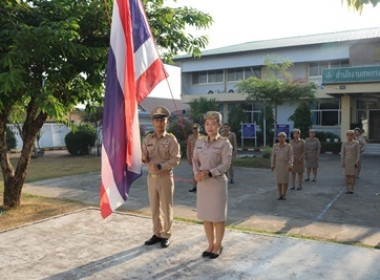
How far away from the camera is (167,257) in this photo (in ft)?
16.1

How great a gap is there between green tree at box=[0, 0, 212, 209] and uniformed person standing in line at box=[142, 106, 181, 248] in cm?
151

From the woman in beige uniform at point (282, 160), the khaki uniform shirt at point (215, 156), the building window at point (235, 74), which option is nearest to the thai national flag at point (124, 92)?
the khaki uniform shirt at point (215, 156)

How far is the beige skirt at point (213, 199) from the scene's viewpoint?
4.71m

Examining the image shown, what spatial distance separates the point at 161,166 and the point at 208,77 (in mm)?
34020

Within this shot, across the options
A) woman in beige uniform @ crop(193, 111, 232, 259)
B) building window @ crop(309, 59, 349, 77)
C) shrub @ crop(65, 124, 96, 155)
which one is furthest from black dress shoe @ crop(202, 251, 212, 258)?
building window @ crop(309, 59, 349, 77)

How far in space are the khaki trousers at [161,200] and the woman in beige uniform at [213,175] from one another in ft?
2.03

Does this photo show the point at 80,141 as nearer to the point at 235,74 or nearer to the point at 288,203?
the point at 288,203

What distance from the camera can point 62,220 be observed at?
6844 mm

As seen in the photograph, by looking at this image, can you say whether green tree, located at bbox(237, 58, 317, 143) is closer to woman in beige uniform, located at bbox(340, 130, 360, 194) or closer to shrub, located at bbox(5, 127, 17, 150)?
woman in beige uniform, located at bbox(340, 130, 360, 194)

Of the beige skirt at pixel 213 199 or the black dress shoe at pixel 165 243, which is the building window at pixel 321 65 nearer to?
the black dress shoe at pixel 165 243

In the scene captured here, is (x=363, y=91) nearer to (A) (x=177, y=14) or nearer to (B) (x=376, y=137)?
(B) (x=376, y=137)

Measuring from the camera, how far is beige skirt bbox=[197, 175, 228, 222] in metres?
4.71

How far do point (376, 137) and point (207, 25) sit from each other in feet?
72.0

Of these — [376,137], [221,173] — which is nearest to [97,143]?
[376,137]
